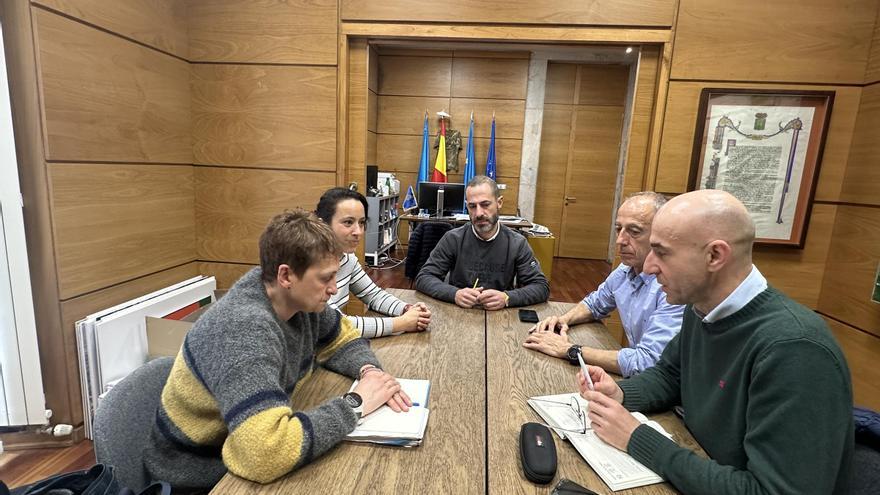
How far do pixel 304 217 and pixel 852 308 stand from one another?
2.89 metres

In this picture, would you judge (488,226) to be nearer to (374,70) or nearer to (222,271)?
(222,271)

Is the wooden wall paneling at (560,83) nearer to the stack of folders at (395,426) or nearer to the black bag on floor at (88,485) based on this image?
the stack of folders at (395,426)

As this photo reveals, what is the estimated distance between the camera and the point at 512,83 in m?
6.96

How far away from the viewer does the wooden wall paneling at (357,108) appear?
8.98ft

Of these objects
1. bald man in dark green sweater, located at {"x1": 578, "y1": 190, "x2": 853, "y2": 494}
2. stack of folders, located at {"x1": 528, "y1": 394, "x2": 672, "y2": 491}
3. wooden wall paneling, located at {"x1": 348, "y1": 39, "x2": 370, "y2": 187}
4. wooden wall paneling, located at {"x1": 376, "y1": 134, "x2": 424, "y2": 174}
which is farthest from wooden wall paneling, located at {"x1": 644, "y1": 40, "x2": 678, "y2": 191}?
wooden wall paneling, located at {"x1": 376, "y1": 134, "x2": 424, "y2": 174}

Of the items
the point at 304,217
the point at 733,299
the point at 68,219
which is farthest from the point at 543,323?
the point at 68,219

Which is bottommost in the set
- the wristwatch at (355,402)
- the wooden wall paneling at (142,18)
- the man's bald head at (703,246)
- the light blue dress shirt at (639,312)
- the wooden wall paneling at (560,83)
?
the wristwatch at (355,402)

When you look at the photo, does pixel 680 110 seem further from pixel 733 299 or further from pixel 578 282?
pixel 578 282

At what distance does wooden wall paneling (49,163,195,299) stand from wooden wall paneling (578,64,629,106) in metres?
6.01

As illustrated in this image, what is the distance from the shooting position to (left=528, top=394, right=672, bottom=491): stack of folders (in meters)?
0.95

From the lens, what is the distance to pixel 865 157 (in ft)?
7.64

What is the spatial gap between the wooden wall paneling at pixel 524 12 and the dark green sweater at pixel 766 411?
2.03 metres

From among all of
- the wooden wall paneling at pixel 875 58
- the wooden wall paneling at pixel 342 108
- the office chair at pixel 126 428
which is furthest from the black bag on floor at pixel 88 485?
the wooden wall paneling at pixel 875 58

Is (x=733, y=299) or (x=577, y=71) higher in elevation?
(x=577, y=71)
